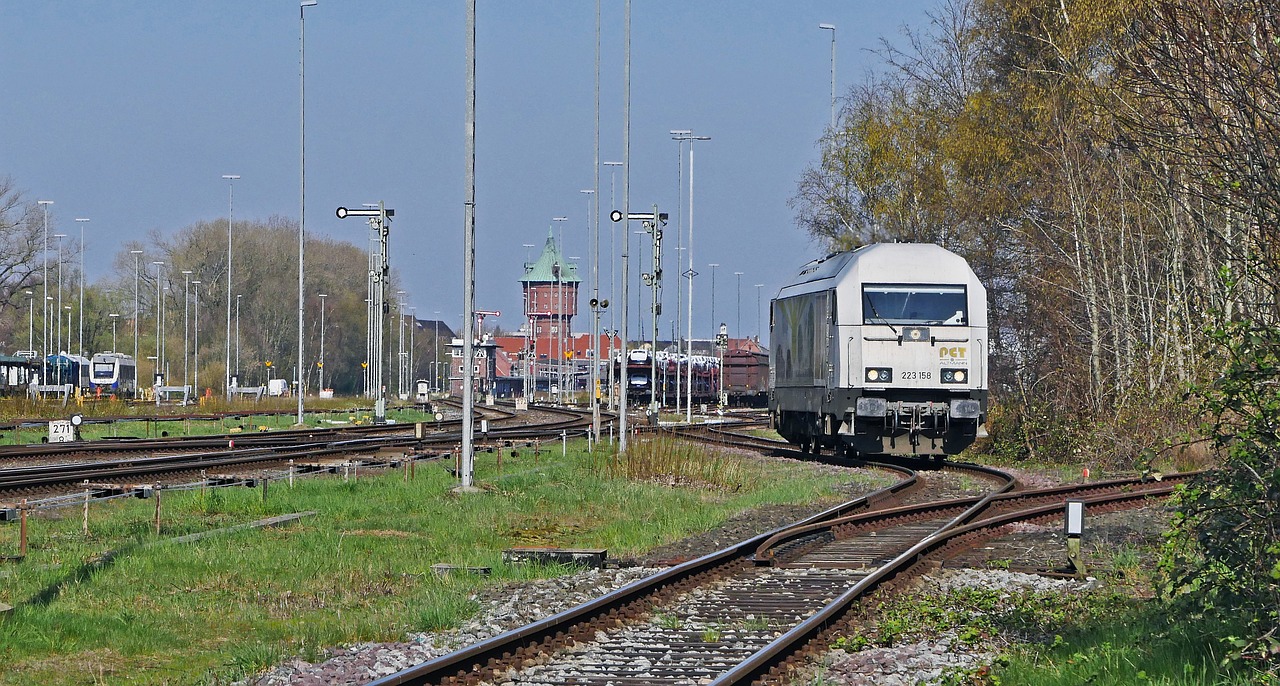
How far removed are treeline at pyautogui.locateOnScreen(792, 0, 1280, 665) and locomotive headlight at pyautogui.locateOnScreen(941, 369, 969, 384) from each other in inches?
121

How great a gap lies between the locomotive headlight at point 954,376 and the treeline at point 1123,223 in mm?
3061

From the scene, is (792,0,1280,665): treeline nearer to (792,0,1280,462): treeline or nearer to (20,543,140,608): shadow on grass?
(792,0,1280,462): treeline

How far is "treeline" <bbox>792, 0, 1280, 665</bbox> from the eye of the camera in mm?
9352

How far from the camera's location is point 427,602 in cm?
→ 1223

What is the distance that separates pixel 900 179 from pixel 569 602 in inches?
1319

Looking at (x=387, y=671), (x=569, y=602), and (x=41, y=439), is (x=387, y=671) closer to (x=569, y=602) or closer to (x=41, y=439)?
(x=569, y=602)

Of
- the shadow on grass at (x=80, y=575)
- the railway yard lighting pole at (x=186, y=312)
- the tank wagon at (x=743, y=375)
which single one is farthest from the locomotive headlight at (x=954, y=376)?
the railway yard lighting pole at (x=186, y=312)

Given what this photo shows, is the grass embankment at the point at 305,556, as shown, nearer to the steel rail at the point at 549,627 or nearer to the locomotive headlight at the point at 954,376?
the steel rail at the point at 549,627

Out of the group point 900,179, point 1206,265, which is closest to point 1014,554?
point 1206,265

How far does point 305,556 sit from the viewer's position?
15211mm

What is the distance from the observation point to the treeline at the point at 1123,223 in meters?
9.35

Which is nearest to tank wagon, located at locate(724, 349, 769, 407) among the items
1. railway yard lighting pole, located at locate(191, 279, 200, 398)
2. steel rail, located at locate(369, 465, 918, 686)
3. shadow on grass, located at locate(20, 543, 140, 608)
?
railway yard lighting pole, located at locate(191, 279, 200, 398)

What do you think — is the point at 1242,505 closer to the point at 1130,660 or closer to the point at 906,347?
the point at 1130,660

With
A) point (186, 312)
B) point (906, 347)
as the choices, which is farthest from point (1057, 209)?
point (186, 312)
